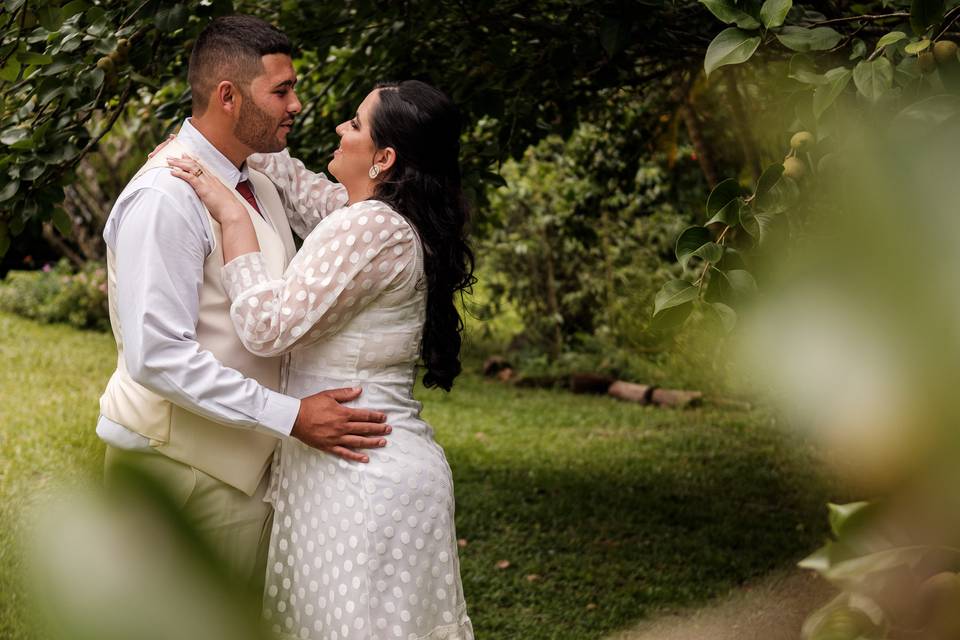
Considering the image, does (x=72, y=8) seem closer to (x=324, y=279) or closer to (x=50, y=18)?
(x=50, y=18)

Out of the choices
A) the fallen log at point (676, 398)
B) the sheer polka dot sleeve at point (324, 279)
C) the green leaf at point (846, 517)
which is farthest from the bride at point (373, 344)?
the fallen log at point (676, 398)

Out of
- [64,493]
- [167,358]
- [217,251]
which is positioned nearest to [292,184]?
[217,251]

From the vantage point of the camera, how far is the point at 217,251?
2369mm

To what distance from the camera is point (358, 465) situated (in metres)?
2.35

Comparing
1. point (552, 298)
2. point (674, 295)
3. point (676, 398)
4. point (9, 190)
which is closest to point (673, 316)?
point (674, 295)

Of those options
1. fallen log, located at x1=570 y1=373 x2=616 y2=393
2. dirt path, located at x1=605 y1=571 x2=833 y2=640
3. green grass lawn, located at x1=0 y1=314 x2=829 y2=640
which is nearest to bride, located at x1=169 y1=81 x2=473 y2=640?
green grass lawn, located at x1=0 y1=314 x2=829 y2=640

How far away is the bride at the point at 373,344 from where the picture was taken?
2.27 m

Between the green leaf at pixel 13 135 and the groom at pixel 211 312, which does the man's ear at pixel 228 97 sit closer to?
the groom at pixel 211 312

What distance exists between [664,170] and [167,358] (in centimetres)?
805

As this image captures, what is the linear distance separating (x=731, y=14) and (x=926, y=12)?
0.32m

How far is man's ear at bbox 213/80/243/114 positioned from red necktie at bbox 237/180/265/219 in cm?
20

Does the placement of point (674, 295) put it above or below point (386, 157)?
below

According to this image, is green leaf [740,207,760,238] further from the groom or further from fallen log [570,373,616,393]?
fallen log [570,373,616,393]

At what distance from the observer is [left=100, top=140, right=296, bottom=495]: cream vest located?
7.62 feet
